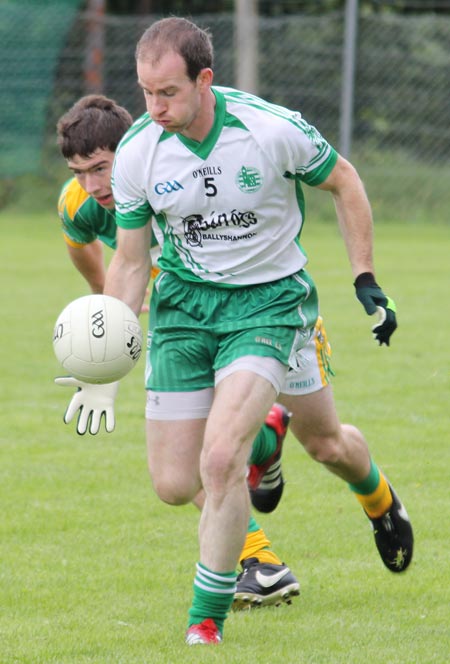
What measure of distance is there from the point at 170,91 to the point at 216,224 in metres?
0.53

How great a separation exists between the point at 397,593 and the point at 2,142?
16.9m

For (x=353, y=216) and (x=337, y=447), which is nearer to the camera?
(x=353, y=216)

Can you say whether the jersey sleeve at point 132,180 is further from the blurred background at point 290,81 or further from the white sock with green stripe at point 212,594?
the blurred background at point 290,81

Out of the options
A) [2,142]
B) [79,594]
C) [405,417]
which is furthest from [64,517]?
[2,142]

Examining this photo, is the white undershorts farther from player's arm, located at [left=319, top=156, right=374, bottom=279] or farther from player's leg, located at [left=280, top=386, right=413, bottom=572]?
player's arm, located at [left=319, top=156, right=374, bottom=279]

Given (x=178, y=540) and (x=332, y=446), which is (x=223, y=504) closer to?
(x=332, y=446)

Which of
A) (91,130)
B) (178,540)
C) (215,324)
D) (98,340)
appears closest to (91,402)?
(98,340)

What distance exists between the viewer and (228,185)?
188 inches

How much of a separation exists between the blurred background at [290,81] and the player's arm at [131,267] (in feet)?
53.2

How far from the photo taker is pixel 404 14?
87.5ft

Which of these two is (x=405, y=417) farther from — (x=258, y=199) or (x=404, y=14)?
(x=404, y=14)

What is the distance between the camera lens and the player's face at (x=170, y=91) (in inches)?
179

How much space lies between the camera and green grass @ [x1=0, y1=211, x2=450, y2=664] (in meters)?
4.59

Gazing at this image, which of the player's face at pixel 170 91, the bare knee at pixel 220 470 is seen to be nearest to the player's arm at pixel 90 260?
the player's face at pixel 170 91
